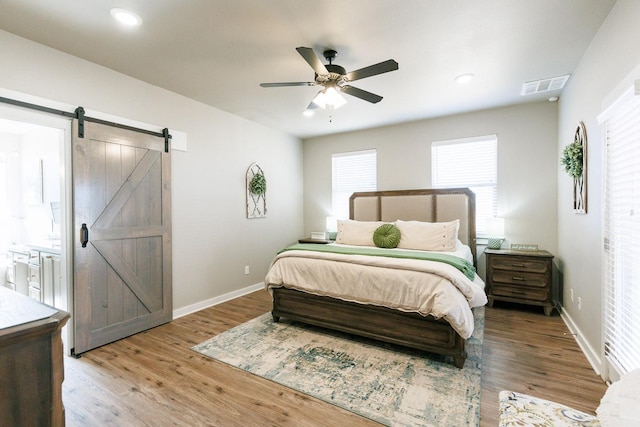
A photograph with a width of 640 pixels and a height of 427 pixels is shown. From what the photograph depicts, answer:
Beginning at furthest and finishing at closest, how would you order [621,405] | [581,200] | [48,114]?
[581,200], [48,114], [621,405]

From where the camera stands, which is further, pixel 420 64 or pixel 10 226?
pixel 10 226

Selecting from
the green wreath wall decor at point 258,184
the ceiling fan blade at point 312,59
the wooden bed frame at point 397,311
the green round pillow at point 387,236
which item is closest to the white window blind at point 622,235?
the wooden bed frame at point 397,311

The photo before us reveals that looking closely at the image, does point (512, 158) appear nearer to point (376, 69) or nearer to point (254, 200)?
point (376, 69)

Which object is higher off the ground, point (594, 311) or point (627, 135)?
point (627, 135)

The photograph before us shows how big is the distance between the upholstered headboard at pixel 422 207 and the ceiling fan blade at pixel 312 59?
9.27 ft

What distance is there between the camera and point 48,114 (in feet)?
8.39

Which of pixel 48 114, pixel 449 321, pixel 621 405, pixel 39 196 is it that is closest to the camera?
pixel 621 405

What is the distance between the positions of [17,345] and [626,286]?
3146 mm

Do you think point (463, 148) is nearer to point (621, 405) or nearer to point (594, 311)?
point (594, 311)

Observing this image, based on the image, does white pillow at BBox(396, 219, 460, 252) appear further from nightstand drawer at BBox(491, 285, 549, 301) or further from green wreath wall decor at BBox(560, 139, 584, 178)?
green wreath wall decor at BBox(560, 139, 584, 178)

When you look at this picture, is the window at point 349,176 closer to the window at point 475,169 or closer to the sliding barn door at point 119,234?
the window at point 475,169

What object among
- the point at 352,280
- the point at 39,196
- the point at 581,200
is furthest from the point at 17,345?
the point at 39,196

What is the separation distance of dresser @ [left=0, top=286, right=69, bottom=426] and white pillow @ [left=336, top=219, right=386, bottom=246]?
354cm

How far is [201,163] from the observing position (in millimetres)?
3943
